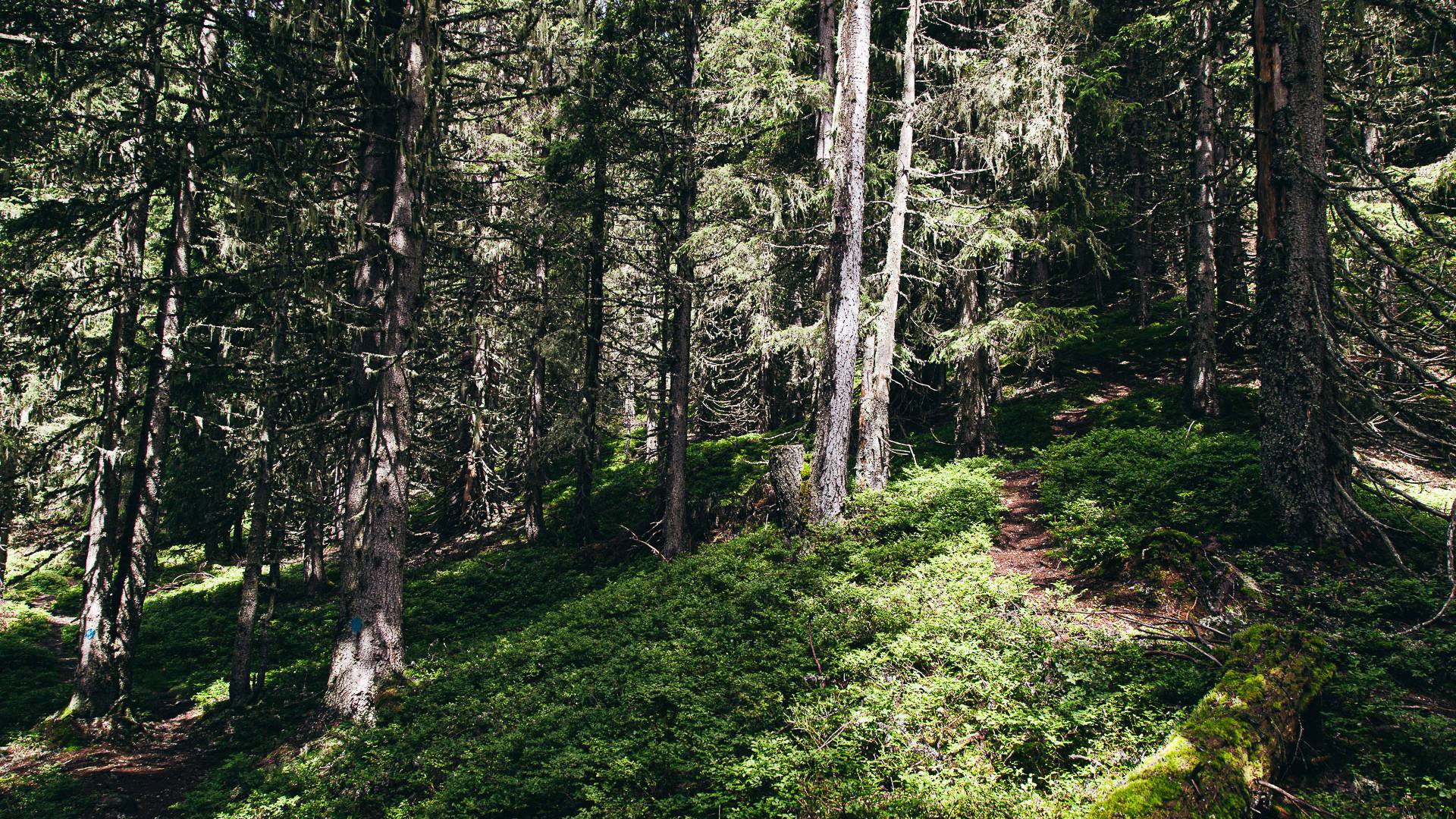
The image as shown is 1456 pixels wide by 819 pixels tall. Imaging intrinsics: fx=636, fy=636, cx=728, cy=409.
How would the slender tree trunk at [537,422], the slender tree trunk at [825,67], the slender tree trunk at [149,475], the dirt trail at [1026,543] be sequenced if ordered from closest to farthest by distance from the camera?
1. the dirt trail at [1026,543]
2. the slender tree trunk at [149,475]
3. the slender tree trunk at [825,67]
4. the slender tree trunk at [537,422]

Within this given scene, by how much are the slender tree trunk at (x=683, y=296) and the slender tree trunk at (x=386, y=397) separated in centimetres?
534

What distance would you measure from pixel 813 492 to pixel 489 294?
8.74 m

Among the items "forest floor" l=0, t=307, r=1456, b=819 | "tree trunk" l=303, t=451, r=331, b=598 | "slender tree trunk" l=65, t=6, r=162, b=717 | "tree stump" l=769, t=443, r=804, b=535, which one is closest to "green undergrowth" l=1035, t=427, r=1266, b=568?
"forest floor" l=0, t=307, r=1456, b=819

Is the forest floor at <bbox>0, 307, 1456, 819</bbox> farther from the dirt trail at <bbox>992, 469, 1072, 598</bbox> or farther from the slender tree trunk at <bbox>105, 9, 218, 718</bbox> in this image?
the slender tree trunk at <bbox>105, 9, 218, 718</bbox>

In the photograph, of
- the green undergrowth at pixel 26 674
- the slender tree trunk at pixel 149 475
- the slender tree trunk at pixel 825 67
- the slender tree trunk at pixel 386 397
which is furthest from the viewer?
the slender tree trunk at pixel 825 67

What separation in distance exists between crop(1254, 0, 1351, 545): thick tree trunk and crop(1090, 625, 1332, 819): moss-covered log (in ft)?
9.02

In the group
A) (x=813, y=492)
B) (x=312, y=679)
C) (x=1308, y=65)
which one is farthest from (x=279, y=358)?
(x=1308, y=65)

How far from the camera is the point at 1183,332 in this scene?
19.0 meters

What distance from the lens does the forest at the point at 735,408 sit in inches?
211

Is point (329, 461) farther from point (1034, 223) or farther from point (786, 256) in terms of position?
point (1034, 223)

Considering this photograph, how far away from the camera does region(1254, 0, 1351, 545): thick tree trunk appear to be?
6.76m

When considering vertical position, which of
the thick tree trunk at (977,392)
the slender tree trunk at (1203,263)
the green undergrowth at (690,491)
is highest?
the slender tree trunk at (1203,263)

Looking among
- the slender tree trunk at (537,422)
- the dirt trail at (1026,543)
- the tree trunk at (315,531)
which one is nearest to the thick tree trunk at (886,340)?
the dirt trail at (1026,543)

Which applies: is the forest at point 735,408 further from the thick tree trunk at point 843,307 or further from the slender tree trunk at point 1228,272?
the slender tree trunk at point 1228,272
